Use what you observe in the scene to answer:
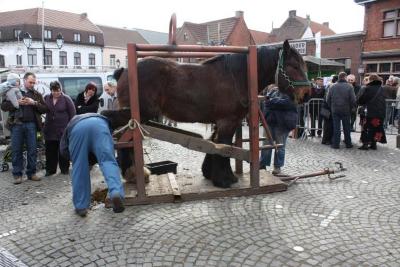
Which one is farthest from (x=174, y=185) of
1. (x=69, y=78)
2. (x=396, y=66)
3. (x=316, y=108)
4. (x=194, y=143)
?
(x=396, y=66)

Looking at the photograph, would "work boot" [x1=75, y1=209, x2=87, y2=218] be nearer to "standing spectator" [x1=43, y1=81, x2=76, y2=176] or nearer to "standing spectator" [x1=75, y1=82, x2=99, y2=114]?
"standing spectator" [x1=43, y1=81, x2=76, y2=176]

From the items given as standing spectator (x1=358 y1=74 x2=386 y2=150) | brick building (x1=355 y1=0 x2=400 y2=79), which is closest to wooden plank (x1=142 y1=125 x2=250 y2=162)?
standing spectator (x1=358 y1=74 x2=386 y2=150)

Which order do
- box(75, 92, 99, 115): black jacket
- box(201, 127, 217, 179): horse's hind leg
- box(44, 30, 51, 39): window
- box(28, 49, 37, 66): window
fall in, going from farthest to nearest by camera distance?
box(44, 30, 51, 39): window
box(28, 49, 37, 66): window
box(75, 92, 99, 115): black jacket
box(201, 127, 217, 179): horse's hind leg

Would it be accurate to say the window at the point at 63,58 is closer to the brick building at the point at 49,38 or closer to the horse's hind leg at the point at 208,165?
the brick building at the point at 49,38

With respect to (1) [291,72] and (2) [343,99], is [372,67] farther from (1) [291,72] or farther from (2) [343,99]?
(1) [291,72]

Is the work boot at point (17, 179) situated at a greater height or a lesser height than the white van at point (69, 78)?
lesser

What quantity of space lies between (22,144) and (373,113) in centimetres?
767

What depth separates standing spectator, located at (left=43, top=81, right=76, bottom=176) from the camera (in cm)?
677

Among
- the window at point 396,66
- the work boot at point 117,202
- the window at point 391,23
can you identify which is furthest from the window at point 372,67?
the work boot at point 117,202

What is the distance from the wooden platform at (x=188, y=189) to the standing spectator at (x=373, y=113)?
4.23 m

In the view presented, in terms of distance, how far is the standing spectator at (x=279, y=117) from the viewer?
20.3 ft

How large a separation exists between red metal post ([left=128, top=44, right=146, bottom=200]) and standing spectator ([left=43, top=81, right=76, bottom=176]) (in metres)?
2.54

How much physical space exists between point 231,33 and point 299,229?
42.6 m

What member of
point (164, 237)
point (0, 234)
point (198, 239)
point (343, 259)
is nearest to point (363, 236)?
point (343, 259)
